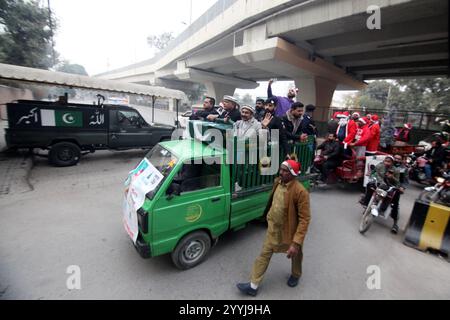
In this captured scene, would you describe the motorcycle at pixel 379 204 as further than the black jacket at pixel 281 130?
Yes

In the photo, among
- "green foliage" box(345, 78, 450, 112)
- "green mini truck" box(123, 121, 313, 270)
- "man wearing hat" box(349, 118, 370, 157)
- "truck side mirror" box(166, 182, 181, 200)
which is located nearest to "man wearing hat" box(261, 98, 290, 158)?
"green mini truck" box(123, 121, 313, 270)

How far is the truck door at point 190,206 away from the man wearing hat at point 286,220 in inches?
30.9

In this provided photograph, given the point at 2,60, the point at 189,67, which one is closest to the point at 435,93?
the point at 189,67

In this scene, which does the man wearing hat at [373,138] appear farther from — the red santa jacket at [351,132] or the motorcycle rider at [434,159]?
the motorcycle rider at [434,159]

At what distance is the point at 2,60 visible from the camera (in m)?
12.4

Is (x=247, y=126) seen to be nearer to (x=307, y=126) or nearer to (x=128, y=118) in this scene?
(x=307, y=126)

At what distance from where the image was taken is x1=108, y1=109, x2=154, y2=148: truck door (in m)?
7.98

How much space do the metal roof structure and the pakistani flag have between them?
3.75 feet

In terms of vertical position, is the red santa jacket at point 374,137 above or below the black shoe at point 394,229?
above

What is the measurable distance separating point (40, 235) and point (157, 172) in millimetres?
2477

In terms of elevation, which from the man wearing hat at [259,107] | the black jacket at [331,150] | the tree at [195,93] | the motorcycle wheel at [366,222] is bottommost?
the motorcycle wheel at [366,222]

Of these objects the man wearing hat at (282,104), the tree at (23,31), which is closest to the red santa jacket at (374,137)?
the man wearing hat at (282,104)

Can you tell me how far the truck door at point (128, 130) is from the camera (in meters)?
7.98
